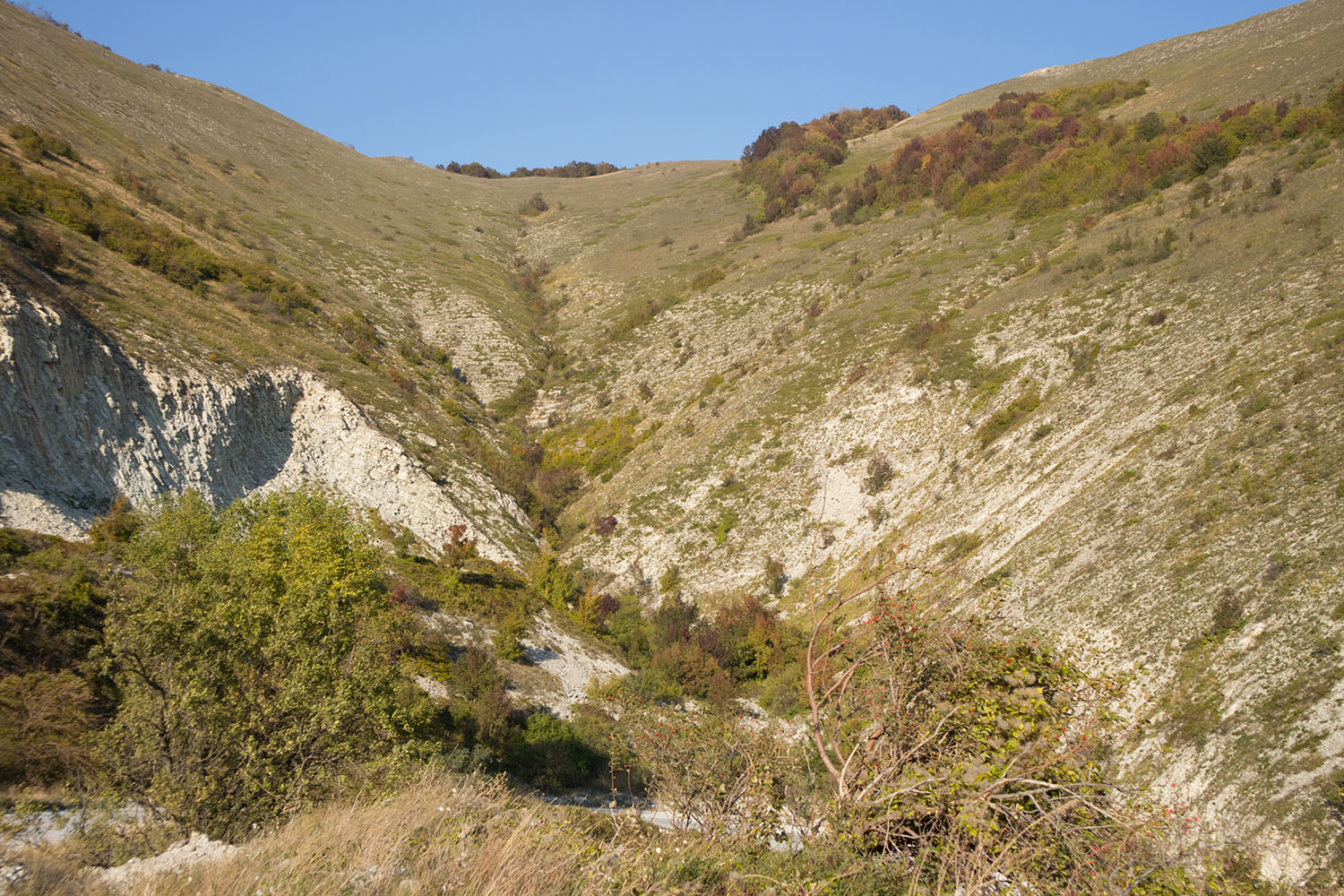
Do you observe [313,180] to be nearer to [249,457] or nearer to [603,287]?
[603,287]

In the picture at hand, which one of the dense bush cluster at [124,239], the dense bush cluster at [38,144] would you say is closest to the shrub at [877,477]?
the dense bush cluster at [124,239]

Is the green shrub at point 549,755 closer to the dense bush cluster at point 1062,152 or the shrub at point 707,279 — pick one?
the shrub at point 707,279

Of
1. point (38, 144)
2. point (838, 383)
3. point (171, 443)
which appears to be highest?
point (38, 144)

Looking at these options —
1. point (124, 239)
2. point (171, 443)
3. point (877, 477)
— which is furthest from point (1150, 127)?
point (124, 239)

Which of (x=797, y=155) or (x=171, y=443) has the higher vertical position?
(x=797, y=155)

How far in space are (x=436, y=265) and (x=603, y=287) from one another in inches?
540

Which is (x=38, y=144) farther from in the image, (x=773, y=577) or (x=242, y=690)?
(x=773, y=577)

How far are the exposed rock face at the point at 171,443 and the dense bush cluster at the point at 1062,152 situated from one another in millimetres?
36177

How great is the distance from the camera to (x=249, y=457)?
23984mm

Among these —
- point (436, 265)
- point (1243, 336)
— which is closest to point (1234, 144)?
point (1243, 336)

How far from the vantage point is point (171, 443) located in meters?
21.1

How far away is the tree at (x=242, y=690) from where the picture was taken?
25.5ft

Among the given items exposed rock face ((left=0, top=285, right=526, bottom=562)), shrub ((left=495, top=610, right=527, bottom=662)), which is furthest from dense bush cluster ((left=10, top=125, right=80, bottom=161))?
shrub ((left=495, top=610, right=527, bottom=662))

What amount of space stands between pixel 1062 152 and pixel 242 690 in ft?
163
